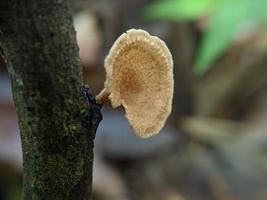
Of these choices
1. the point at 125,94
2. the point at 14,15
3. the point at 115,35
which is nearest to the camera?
the point at 14,15

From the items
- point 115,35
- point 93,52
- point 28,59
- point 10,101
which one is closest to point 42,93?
point 28,59

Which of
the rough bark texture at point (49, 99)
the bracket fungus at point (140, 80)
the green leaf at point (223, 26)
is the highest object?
the green leaf at point (223, 26)

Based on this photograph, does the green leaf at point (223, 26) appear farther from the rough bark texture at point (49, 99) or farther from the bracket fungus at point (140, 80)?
the rough bark texture at point (49, 99)

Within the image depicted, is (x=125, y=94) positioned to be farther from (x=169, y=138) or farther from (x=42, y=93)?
(x=169, y=138)

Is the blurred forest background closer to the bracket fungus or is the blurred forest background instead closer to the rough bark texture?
the bracket fungus

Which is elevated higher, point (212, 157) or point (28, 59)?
point (212, 157)

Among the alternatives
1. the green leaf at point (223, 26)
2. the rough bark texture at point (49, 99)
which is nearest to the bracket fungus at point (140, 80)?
the rough bark texture at point (49, 99)
